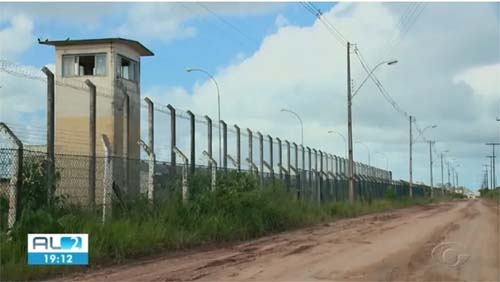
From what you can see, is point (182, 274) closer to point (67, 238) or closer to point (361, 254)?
point (67, 238)

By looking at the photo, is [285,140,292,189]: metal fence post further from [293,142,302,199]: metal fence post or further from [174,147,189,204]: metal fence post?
[174,147,189,204]: metal fence post

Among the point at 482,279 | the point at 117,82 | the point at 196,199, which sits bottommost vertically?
the point at 482,279

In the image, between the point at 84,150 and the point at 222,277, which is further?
the point at 84,150

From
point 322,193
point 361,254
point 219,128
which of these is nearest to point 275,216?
point 219,128

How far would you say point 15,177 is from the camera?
13641 mm

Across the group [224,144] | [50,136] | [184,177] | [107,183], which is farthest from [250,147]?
[50,136]

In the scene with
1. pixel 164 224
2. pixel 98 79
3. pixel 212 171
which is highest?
pixel 98 79

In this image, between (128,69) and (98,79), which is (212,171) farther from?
(128,69)

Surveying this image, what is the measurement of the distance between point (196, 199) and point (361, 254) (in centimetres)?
549

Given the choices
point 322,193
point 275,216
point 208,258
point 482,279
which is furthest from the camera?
point 322,193

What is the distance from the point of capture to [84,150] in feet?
73.9

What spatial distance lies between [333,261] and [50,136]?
259 inches

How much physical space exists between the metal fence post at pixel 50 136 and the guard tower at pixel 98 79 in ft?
35.3

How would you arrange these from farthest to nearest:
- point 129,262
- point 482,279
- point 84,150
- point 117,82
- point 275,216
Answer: point 117,82 < point 275,216 < point 84,150 < point 129,262 < point 482,279
